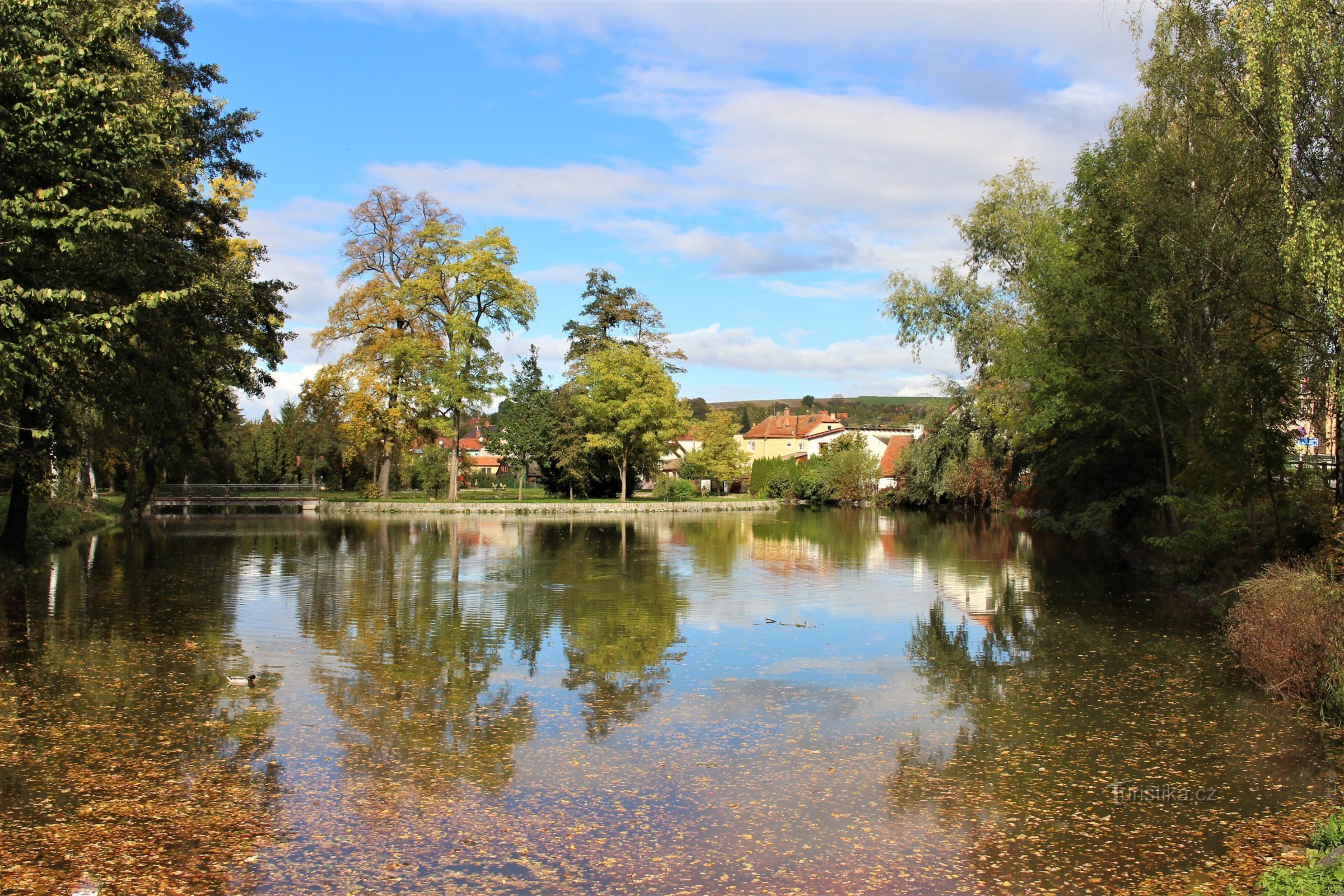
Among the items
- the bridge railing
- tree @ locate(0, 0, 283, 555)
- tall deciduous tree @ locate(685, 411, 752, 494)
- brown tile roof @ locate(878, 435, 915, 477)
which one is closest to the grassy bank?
tree @ locate(0, 0, 283, 555)

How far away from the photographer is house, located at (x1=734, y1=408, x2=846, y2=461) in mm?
102812

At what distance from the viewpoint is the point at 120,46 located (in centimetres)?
1426

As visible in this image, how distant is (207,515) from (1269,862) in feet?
171

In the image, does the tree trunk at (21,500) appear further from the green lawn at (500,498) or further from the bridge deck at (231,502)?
the bridge deck at (231,502)

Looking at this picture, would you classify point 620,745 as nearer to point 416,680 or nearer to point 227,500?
point 416,680

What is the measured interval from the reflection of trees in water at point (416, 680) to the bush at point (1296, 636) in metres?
8.03

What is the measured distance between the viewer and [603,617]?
16.1 meters

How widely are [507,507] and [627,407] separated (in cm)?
994

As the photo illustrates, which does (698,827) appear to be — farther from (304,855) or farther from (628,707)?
(628,707)

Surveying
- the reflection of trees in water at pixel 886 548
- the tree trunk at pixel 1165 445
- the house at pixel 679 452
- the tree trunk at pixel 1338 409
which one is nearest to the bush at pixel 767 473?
the house at pixel 679 452

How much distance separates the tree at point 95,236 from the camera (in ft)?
37.3

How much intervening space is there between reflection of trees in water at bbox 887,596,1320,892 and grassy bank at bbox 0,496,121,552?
2292cm

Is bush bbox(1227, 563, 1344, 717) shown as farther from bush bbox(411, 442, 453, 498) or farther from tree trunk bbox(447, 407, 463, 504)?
bush bbox(411, 442, 453, 498)

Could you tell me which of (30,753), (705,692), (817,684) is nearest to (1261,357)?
(817,684)
